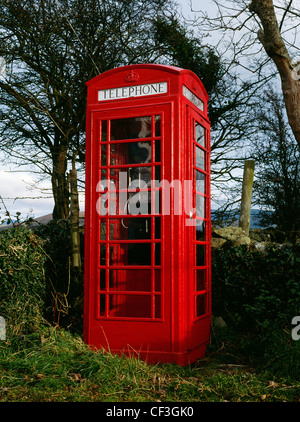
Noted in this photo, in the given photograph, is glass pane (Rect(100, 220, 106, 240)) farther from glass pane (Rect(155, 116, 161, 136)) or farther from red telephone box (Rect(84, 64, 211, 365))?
glass pane (Rect(155, 116, 161, 136))

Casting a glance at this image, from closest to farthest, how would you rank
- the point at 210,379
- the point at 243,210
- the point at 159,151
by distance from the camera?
the point at 210,379 < the point at 159,151 < the point at 243,210

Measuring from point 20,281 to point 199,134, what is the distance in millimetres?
2834

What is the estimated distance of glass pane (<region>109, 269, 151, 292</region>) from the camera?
520 centimetres

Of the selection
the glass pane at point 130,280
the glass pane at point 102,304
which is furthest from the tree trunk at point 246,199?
the glass pane at point 102,304

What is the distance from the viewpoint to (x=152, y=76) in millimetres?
4879

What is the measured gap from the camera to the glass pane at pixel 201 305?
5.18m

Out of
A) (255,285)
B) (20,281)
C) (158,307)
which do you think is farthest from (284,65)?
(20,281)

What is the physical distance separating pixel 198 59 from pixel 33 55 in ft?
12.8

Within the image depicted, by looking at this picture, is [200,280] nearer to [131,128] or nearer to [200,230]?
[200,230]

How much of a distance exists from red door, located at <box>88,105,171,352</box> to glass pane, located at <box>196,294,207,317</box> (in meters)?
0.55

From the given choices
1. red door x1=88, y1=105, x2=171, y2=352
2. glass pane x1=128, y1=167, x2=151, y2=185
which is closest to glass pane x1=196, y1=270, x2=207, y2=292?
red door x1=88, y1=105, x2=171, y2=352

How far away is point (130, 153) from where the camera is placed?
533 cm

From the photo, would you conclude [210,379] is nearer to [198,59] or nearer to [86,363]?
[86,363]

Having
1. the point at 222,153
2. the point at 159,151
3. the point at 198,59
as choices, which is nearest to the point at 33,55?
the point at 198,59
